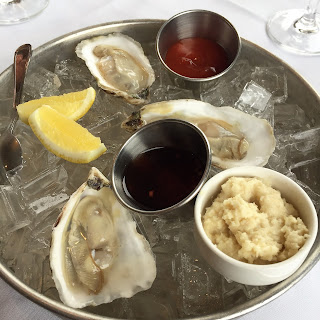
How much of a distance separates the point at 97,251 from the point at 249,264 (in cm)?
37

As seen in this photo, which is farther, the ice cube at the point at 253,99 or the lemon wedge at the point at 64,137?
the ice cube at the point at 253,99

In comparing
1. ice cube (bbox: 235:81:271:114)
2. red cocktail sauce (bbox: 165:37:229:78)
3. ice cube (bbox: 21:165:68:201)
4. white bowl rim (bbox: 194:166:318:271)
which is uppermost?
red cocktail sauce (bbox: 165:37:229:78)

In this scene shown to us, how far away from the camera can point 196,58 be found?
55.7 inches

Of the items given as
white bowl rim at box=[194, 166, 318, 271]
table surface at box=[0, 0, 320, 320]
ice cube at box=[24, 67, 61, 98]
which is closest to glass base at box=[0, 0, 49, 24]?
table surface at box=[0, 0, 320, 320]

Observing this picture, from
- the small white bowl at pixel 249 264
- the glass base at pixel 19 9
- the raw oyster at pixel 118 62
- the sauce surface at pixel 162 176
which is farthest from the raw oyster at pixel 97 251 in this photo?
the glass base at pixel 19 9

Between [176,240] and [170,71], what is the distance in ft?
1.59

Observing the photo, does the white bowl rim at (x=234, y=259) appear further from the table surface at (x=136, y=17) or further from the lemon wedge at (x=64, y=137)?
the table surface at (x=136, y=17)

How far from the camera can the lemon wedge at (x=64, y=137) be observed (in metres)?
1.20

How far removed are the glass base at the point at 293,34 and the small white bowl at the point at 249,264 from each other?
0.81 meters

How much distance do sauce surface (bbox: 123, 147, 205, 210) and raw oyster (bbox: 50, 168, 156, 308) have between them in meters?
0.06

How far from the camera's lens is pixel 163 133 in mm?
1194

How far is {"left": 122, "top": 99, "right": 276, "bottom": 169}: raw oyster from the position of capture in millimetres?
1230

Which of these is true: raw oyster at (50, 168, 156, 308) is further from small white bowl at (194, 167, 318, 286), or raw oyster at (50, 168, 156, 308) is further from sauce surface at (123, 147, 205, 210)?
small white bowl at (194, 167, 318, 286)

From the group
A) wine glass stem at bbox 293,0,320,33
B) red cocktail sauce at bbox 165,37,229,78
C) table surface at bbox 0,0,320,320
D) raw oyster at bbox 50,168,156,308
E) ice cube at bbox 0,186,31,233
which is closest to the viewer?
raw oyster at bbox 50,168,156,308
